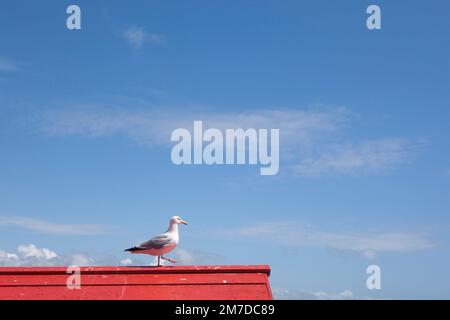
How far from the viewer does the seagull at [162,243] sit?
13.4 m

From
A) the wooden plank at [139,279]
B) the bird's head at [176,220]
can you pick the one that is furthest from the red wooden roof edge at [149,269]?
the bird's head at [176,220]

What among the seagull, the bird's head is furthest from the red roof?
the bird's head

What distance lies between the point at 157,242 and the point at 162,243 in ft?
0.39

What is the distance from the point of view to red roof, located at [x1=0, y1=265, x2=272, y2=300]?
32.9 ft

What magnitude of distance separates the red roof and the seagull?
1.96m

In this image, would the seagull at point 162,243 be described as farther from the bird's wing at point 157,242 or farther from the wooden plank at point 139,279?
the wooden plank at point 139,279

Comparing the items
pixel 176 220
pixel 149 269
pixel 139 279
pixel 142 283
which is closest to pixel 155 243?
pixel 176 220

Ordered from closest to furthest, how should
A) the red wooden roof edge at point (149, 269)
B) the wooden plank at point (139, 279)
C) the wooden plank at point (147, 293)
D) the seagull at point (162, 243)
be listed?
1. the wooden plank at point (147, 293)
2. the wooden plank at point (139, 279)
3. the red wooden roof edge at point (149, 269)
4. the seagull at point (162, 243)

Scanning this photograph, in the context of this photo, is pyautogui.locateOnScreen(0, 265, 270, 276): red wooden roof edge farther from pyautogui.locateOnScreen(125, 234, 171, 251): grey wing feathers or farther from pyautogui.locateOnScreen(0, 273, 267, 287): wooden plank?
pyautogui.locateOnScreen(125, 234, 171, 251): grey wing feathers
